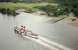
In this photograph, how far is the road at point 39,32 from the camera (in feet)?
5.06

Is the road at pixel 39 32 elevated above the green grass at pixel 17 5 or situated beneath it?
situated beneath

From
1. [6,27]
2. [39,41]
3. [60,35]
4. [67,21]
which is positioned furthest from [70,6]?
[6,27]

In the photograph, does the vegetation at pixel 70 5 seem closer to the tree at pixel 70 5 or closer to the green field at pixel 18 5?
the tree at pixel 70 5

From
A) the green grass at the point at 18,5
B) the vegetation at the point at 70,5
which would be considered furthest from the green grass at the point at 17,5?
the vegetation at the point at 70,5

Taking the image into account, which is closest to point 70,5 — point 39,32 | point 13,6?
point 39,32

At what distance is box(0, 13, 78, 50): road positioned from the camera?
5.06 ft

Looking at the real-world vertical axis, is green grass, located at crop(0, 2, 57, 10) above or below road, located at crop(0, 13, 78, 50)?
above

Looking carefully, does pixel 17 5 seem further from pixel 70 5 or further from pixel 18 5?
pixel 70 5

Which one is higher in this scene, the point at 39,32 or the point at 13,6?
the point at 13,6

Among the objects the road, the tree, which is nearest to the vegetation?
the tree

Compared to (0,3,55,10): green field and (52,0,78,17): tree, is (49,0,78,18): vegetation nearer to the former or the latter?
(52,0,78,17): tree

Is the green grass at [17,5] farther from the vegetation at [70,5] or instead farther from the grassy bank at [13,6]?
the vegetation at [70,5]

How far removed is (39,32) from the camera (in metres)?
1.57

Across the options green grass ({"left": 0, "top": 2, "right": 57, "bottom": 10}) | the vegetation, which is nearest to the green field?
green grass ({"left": 0, "top": 2, "right": 57, "bottom": 10})
